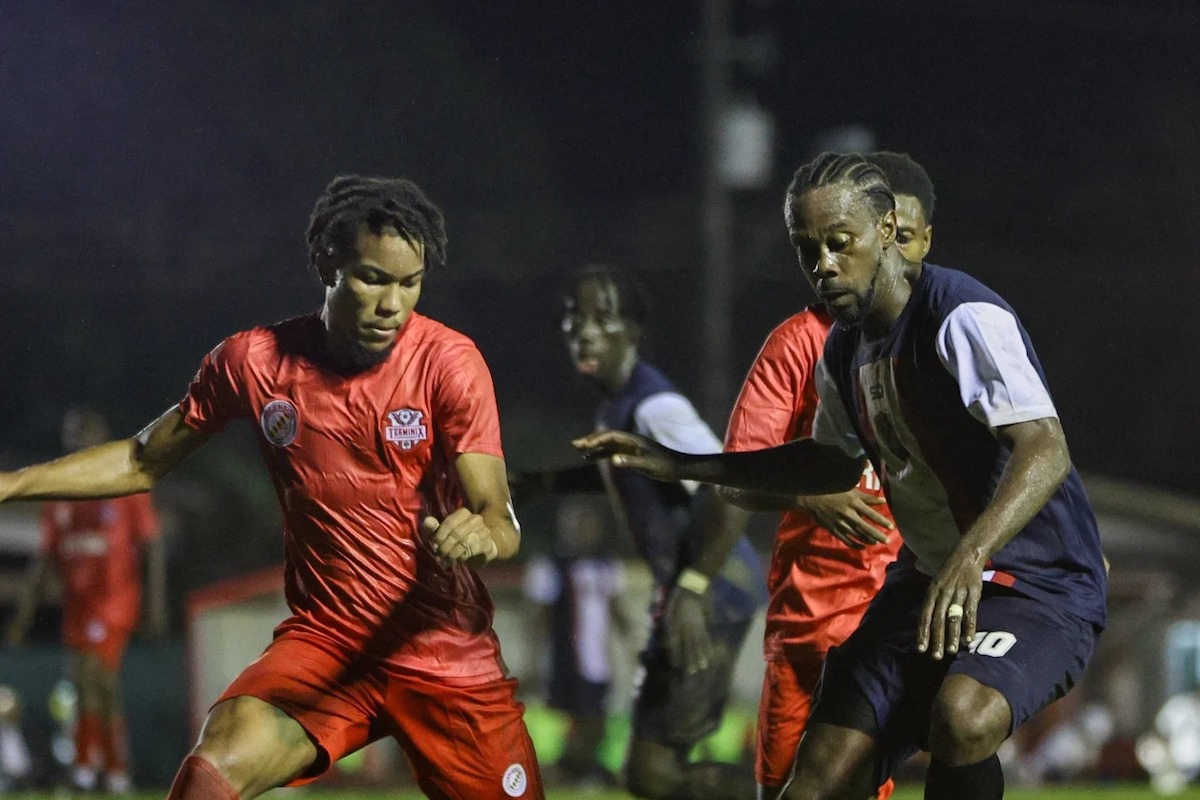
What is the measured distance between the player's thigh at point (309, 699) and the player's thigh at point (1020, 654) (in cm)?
150

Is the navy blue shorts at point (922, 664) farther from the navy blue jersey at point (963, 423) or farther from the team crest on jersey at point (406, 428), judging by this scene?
the team crest on jersey at point (406, 428)

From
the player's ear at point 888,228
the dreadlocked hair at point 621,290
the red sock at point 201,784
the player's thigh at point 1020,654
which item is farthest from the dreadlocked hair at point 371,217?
the dreadlocked hair at point 621,290

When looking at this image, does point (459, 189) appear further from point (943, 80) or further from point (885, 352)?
point (885, 352)

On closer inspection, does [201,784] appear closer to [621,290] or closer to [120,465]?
[120,465]

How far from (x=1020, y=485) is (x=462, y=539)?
3.94 feet

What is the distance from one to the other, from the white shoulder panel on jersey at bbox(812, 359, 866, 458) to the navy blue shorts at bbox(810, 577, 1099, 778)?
Answer: 0.38 metres

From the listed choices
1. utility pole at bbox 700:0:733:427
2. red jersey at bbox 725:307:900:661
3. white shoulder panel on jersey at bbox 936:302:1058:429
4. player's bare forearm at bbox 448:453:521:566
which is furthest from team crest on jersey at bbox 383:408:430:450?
utility pole at bbox 700:0:733:427

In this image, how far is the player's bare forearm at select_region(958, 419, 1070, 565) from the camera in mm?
3645

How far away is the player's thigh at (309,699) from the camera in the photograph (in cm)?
425

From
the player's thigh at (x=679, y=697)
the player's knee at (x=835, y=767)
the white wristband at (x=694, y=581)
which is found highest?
the white wristband at (x=694, y=581)

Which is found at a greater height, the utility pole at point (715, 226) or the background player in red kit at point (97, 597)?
the utility pole at point (715, 226)

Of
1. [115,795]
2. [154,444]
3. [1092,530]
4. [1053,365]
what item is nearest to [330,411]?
[154,444]

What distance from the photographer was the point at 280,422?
4473 mm

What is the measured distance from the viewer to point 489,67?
1903 cm
